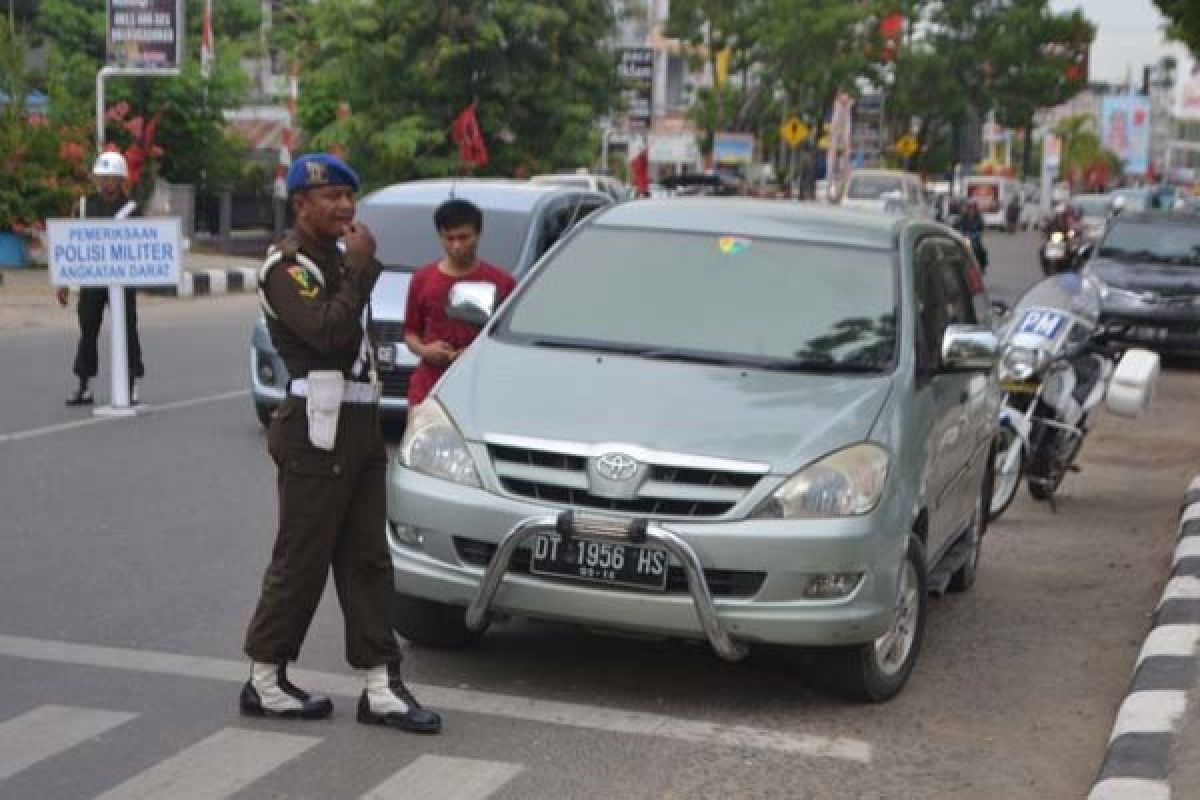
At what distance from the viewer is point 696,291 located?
7.87 meters

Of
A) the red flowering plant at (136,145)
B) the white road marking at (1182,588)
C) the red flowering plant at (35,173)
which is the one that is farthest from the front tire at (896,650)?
the red flowering plant at (136,145)

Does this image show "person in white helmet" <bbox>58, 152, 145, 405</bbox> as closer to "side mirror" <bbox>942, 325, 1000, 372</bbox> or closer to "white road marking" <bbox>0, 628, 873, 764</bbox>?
"white road marking" <bbox>0, 628, 873, 764</bbox>

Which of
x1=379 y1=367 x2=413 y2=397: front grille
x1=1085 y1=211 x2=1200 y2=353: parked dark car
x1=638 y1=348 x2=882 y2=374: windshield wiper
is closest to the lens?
x1=638 y1=348 x2=882 y2=374: windshield wiper

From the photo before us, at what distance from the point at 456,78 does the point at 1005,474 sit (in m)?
28.4

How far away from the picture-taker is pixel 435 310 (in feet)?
29.1

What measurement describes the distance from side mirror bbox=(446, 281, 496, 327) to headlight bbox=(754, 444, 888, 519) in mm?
1847

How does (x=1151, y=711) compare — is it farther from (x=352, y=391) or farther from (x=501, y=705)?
(x=352, y=391)

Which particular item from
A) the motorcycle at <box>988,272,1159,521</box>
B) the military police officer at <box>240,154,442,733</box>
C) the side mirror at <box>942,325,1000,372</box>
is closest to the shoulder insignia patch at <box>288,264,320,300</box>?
the military police officer at <box>240,154,442,733</box>

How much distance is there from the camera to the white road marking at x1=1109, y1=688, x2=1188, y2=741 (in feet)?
21.4

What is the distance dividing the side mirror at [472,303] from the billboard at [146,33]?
21.8 metres

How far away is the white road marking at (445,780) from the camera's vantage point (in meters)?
5.79

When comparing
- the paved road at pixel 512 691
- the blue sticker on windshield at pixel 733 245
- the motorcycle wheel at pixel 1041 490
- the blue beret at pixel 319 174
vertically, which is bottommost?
the motorcycle wheel at pixel 1041 490

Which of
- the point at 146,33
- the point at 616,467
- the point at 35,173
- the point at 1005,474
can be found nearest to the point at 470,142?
the point at 146,33

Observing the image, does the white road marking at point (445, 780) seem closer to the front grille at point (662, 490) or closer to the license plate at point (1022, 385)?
the front grille at point (662, 490)
